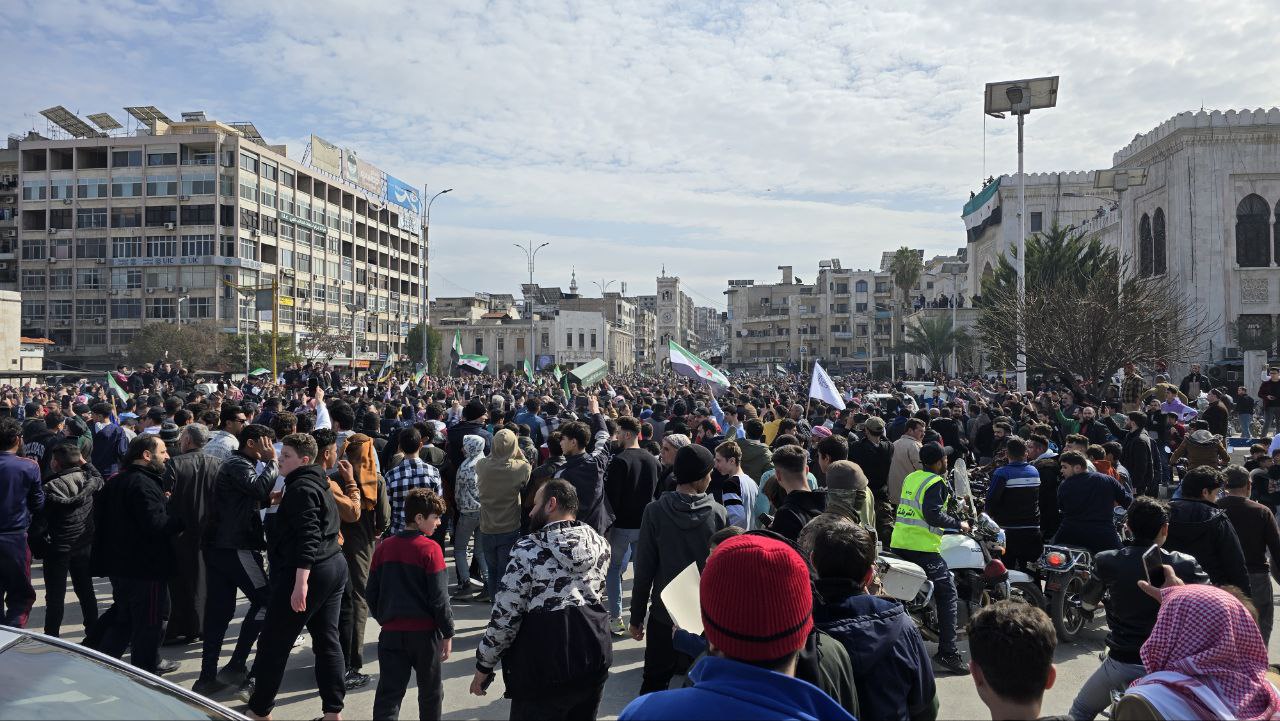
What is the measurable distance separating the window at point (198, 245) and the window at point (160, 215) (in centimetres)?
182

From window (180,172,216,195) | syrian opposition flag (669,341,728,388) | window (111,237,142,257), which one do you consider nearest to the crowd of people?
syrian opposition flag (669,341,728,388)

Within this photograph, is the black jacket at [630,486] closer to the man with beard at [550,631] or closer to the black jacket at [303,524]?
the black jacket at [303,524]

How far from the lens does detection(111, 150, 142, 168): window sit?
63.2m

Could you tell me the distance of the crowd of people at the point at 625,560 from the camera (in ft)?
8.22

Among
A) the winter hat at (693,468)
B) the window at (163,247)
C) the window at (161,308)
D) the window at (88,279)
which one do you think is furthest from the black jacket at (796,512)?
the window at (88,279)

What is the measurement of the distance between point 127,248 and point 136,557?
68.4 m

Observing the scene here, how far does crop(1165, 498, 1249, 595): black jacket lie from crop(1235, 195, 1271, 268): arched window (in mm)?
38507

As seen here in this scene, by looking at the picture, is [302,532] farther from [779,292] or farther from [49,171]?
[779,292]

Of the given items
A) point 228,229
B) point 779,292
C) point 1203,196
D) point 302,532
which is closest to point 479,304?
point 779,292

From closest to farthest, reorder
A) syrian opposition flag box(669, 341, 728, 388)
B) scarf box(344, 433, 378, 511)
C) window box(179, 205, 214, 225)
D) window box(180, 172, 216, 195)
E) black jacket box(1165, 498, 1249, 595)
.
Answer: black jacket box(1165, 498, 1249, 595) < scarf box(344, 433, 378, 511) < syrian opposition flag box(669, 341, 728, 388) < window box(180, 172, 216, 195) < window box(179, 205, 214, 225)

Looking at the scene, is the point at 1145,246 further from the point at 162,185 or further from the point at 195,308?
the point at 162,185

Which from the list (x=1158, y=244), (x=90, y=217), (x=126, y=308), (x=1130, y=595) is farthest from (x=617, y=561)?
(x=90, y=217)

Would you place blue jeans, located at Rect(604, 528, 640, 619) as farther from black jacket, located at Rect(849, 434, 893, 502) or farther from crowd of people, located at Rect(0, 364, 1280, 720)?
black jacket, located at Rect(849, 434, 893, 502)

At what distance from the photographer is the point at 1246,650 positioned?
9.22ft
